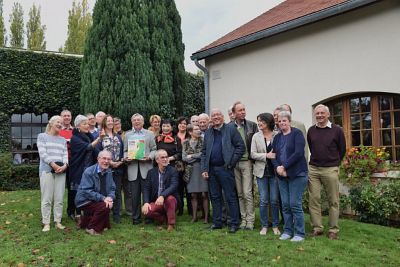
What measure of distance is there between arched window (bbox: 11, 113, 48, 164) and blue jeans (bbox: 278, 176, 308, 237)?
10535 mm

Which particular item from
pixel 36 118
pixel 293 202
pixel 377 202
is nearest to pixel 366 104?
pixel 377 202

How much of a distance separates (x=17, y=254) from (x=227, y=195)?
3.00 metres

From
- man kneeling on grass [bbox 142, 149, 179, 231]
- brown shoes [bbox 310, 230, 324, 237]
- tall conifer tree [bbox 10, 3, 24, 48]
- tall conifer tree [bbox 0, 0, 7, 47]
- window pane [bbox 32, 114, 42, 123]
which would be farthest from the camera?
tall conifer tree [bbox 10, 3, 24, 48]

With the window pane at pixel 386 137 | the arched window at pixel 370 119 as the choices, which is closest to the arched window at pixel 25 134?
the arched window at pixel 370 119

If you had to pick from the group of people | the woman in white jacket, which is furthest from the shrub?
the woman in white jacket

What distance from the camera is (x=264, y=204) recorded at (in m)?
5.70

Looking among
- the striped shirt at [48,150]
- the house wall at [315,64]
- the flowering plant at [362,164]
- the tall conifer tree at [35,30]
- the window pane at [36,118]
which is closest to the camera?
the striped shirt at [48,150]

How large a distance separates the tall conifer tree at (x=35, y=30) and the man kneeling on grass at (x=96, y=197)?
2335 centimetres

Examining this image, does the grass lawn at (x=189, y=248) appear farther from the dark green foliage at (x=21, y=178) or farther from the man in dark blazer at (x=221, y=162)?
the dark green foliage at (x=21, y=178)

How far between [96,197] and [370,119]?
5725 millimetres

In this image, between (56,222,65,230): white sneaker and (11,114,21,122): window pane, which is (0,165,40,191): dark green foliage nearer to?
(11,114,21,122): window pane

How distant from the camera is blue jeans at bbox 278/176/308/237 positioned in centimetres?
526

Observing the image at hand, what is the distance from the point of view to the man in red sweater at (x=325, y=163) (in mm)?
5414

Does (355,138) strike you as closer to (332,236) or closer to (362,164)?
(362,164)
